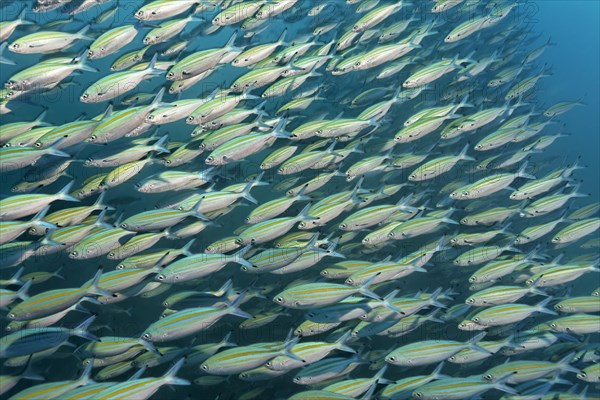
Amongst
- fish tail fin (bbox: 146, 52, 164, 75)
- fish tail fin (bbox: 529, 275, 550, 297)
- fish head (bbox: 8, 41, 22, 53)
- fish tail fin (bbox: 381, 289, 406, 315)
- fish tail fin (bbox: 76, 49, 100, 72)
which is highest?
fish head (bbox: 8, 41, 22, 53)

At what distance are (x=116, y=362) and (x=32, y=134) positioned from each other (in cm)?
265

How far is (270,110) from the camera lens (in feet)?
29.0

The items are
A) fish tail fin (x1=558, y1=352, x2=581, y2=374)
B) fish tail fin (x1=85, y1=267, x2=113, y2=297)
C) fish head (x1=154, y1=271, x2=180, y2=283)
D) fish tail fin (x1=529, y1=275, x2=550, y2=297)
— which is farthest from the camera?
fish tail fin (x1=529, y1=275, x2=550, y2=297)

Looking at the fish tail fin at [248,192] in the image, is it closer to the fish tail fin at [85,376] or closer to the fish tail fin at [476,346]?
the fish tail fin at [85,376]

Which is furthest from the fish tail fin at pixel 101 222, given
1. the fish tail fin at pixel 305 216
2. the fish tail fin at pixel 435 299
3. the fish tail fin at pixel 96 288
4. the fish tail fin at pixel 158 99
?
the fish tail fin at pixel 435 299

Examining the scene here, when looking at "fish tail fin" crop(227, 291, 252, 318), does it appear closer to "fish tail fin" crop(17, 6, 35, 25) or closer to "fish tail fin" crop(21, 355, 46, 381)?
"fish tail fin" crop(21, 355, 46, 381)

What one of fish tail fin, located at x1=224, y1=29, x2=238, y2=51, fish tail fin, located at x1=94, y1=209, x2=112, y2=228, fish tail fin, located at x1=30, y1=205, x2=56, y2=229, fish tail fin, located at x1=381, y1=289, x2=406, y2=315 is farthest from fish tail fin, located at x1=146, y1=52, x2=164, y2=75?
fish tail fin, located at x1=381, y1=289, x2=406, y2=315

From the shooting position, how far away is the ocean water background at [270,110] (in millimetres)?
6988

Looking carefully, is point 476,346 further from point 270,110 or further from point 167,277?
point 270,110

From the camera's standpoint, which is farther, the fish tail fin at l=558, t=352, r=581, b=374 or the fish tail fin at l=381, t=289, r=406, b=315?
the fish tail fin at l=558, t=352, r=581, b=374

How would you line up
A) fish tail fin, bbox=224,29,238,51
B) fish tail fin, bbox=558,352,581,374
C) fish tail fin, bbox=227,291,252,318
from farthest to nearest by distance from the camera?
1. fish tail fin, bbox=224,29,238,51
2. fish tail fin, bbox=558,352,581,374
3. fish tail fin, bbox=227,291,252,318

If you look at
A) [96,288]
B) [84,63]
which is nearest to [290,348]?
[96,288]

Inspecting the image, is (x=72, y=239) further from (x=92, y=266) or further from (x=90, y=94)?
(x=92, y=266)

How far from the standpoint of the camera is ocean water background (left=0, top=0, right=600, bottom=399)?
6.99m
